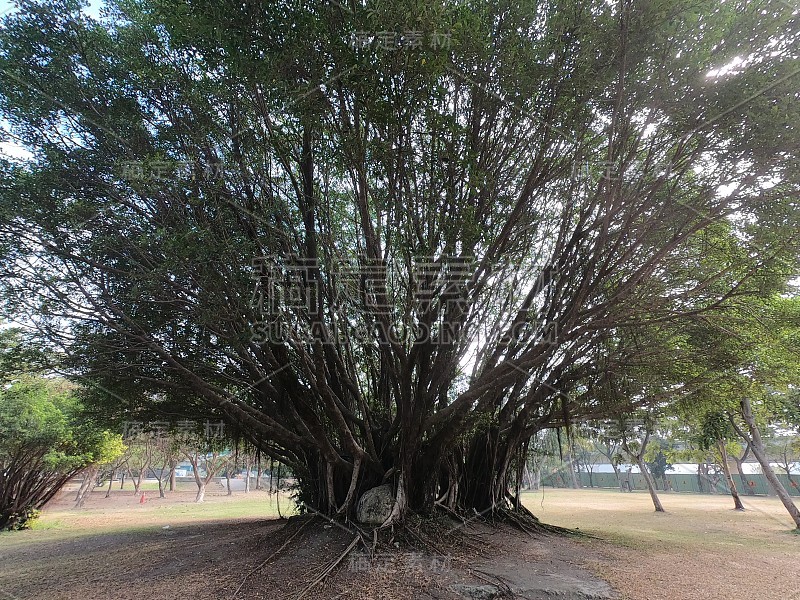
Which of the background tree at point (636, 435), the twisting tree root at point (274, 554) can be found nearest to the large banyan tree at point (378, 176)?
the twisting tree root at point (274, 554)

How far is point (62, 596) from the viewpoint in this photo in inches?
189

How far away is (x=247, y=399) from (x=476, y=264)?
16.2 feet

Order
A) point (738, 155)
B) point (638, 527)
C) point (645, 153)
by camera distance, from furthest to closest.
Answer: point (638, 527)
point (645, 153)
point (738, 155)

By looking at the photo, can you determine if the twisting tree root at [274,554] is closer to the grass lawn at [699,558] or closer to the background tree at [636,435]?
the grass lawn at [699,558]

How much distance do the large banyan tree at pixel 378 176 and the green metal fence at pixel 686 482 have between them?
2107cm

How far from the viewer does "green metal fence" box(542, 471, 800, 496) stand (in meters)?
24.7

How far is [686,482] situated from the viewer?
30.5 meters

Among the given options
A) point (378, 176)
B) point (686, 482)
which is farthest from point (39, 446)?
point (686, 482)

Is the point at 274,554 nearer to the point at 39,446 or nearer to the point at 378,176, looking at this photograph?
the point at 378,176

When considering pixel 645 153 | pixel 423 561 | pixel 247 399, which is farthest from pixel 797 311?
pixel 247 399

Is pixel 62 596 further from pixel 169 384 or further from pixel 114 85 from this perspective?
pixel 114 85

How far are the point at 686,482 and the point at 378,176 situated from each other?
34.6 meters

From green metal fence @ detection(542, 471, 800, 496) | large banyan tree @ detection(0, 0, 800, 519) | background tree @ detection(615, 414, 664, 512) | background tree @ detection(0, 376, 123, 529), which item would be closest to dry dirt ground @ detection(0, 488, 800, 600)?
large banyan tree @ detection(0, 0, 800, 519)

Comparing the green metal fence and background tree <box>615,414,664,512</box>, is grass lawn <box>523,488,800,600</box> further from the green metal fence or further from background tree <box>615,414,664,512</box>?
the green metal fence
